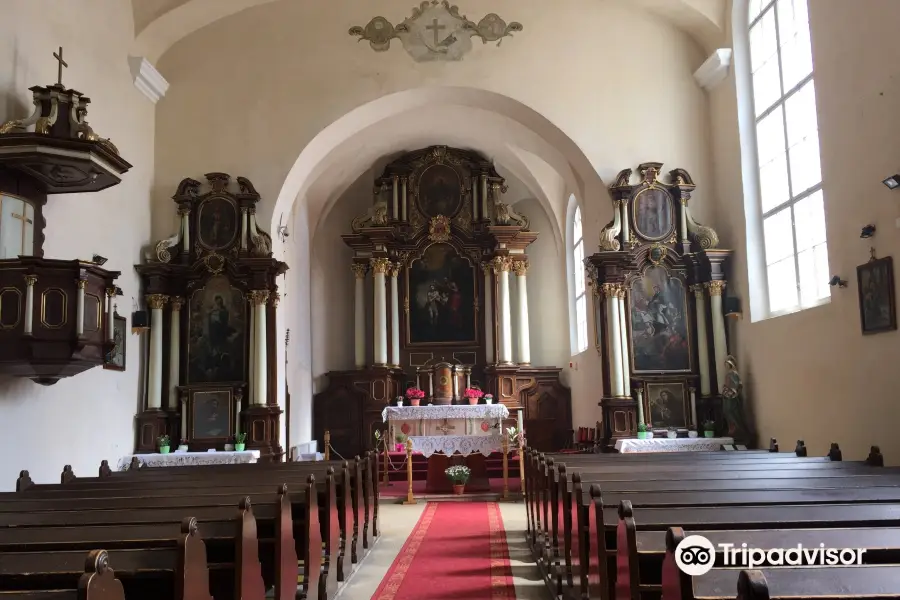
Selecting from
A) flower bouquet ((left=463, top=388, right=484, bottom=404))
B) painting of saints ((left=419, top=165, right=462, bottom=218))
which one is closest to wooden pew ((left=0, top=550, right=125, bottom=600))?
flower bouquet ((left=463, top=388, right=484, bottom=404))

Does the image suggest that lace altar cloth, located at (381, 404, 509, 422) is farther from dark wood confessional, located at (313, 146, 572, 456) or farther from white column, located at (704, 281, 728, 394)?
white column, located at (704, 281, 728, 394)

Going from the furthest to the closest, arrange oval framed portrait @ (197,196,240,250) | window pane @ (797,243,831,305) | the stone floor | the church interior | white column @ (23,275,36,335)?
oval framed portrait @ (197,196,240,250) < window pane @ (797,243,831,305) < white column @ (23,275,36,335) < the stone floor < the church interior

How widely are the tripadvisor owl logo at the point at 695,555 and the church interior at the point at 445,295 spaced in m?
0.02

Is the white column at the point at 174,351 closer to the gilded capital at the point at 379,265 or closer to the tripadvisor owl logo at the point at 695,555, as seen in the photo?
the gilded capital at the point at 379,265

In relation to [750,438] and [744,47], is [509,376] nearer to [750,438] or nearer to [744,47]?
[750,438]

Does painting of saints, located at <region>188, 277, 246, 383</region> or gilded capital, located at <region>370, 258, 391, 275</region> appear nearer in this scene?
painting of saints, located at <region>188, 277, 246, 383</region>

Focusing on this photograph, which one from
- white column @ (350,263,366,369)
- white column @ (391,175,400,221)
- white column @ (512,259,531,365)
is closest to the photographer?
white column @ (512,259,531,365)

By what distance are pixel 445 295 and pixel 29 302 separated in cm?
1075

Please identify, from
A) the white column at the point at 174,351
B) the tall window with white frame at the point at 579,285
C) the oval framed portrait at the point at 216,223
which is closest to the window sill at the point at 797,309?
the tall window with white frame at the point at 579,285

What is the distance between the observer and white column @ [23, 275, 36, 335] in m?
6.57

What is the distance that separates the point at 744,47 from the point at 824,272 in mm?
3644

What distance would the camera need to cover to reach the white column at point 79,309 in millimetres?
6789

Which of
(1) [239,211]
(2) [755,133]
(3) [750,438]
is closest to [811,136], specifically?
(2) [755,133]

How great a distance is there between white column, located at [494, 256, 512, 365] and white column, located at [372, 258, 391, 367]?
236 cm
